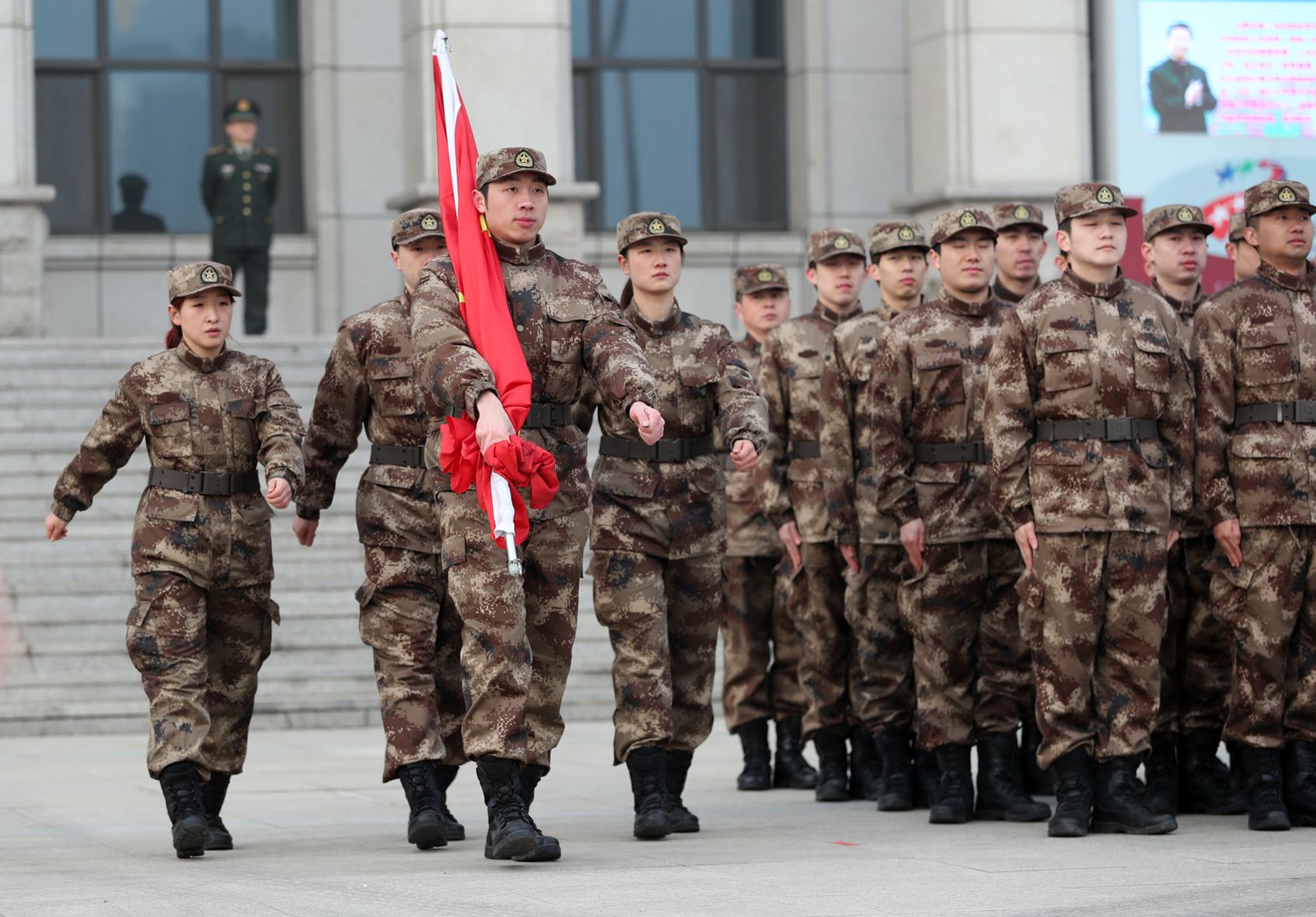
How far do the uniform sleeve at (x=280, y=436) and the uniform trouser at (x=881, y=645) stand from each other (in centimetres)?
251

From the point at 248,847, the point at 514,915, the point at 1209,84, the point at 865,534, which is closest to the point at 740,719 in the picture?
the point at 865,534

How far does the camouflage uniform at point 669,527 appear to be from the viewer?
869 centimetres

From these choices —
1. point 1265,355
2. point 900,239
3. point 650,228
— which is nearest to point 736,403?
point 650,228

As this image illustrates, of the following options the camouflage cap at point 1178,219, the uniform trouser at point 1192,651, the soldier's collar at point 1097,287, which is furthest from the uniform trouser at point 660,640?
the camouflage cap at point 1178,219

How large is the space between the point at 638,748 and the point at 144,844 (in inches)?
74.3

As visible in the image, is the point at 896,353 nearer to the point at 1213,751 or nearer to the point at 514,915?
the point at 1213,751

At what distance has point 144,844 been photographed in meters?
8.76

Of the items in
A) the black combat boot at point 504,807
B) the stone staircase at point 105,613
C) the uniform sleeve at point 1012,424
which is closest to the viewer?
the black combat boot at point 504,807

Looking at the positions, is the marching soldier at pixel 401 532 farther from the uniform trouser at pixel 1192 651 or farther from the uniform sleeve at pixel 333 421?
the uniform trouser at pixel 1192 651

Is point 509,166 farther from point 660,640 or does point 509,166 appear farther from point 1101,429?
point 1101,429

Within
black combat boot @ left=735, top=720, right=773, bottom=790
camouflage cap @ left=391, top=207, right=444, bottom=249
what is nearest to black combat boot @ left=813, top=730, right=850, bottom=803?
black combat boot @ left=735, top=720, right=773, bottom=790

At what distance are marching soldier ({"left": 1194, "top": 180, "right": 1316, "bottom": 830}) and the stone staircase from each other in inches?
218

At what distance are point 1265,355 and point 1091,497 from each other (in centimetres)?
93

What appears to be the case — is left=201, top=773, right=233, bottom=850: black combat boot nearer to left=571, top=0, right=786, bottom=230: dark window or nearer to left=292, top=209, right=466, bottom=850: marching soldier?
left=292, top=209, right=466, bottom=850: marching soldier
